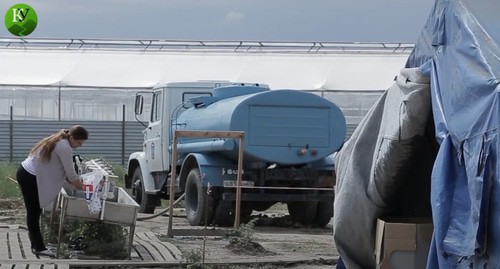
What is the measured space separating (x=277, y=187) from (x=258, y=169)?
47 centimetres

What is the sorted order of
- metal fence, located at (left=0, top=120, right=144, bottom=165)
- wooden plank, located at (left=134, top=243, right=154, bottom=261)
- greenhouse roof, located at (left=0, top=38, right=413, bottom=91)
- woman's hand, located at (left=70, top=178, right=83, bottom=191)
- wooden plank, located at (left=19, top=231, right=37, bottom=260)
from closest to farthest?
woman's hand, located at (left=70, top=178, right=83, bottom=191), wooden plank, located at (left=19, top=231, right=37, bottom=260), wooden plank, located at (left=134, top=243, right=154, bottom=261), metal fence, located at (left=0, top=120, right=144, bottom=165), greenhouse roof, located at (left=0, top=38, right=413, bottom=91)

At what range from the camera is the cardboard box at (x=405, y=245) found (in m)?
8.88

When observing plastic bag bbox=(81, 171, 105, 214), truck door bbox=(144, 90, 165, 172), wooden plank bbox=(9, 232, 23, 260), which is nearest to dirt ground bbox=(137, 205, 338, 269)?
plastic bag bbox=(81, 171, 105, 214)

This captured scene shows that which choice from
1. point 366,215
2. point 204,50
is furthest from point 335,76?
point 366,215

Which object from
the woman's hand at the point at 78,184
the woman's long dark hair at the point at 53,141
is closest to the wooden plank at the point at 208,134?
the woman's long dark hair at the point at 53,141

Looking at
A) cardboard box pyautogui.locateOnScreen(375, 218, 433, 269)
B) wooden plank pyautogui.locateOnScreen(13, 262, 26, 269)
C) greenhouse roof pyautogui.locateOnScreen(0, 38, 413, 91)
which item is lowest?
wooden plank pyautogui.locateOnScreen(13, 262, 26, 269)

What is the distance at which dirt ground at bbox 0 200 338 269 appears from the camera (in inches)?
520

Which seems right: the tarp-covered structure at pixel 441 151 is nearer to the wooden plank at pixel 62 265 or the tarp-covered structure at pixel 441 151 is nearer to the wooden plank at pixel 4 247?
the wooden plank at pixel 62 265

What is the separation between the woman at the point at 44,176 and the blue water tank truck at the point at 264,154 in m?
5.77

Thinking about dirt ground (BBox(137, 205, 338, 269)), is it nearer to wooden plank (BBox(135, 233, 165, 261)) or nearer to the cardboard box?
wooden plank (BBox(135, 233, 165, 261))

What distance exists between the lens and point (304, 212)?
66.5 feet

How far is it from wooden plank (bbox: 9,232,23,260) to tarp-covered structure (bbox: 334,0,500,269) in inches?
186

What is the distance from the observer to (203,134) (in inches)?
657

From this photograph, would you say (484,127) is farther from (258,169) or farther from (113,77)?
(113,77)
